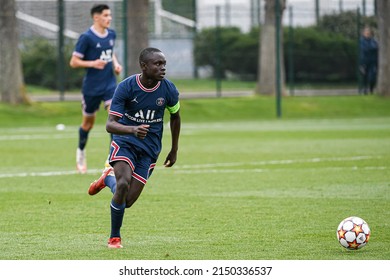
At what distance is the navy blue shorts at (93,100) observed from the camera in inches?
620

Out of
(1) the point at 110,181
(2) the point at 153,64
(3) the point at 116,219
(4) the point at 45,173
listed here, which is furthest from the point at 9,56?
(3) the point at 116,219

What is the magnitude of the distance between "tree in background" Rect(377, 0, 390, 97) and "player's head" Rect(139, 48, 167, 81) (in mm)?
26245

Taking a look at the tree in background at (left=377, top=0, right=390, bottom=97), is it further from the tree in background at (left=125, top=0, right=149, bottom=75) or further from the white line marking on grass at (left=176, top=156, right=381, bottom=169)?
the white line marking on grass at (left=176, top=156, right=381, bottom=169)

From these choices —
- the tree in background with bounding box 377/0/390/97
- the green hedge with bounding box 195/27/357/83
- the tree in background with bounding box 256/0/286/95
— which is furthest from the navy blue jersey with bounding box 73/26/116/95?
the green hedge with bounding box 195/27/357/83

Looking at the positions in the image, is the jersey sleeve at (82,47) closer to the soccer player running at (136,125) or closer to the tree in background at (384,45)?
the soccer player running at (136,125)

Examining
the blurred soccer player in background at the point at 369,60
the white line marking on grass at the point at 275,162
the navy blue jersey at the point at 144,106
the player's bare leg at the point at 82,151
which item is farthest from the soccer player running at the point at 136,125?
the blurred soccer player in background at the point at 369,60

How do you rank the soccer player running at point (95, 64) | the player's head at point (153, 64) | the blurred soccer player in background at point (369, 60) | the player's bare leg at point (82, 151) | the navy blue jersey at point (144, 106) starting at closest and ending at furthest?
the player's head at point (153, 64)
the navy blue jersey at point (144, 106)
the soccer player running at point (95, 64)
the player's bare leg at point (82, 151)
the blurred soccer player in background at point (369, 60)

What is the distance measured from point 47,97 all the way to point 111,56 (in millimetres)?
17105

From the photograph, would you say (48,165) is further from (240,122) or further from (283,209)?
(240,122)

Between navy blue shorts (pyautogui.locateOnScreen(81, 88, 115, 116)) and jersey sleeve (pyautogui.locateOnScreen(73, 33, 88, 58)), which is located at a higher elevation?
jersey sleeve (pyautogui.locateOnScreen(73, 33, 88, 58))

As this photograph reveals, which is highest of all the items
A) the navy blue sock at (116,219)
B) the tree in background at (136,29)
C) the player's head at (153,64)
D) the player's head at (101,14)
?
the tree in background at (136,29)

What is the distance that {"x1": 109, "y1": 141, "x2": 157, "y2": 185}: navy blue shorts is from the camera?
9.45 metres

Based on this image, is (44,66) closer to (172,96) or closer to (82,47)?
(82,47)

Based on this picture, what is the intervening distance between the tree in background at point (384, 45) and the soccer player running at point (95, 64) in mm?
20297
